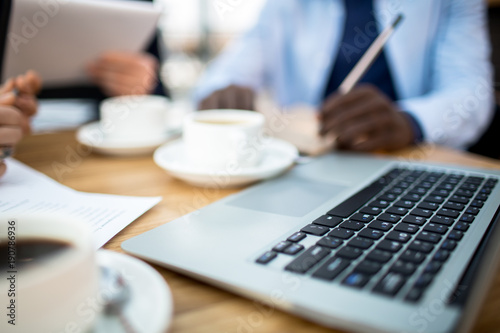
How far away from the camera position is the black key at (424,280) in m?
0.25

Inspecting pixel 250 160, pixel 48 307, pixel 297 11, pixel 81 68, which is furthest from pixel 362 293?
pixel 297 11

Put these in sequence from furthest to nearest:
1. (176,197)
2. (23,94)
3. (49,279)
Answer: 1. (23,94)
2. (176,197)
3. (49,279)

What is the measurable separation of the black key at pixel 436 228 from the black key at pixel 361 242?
63mm

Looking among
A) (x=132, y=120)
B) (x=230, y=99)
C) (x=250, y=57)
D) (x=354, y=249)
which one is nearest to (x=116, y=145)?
(x=132, y=120)

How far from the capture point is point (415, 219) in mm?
365

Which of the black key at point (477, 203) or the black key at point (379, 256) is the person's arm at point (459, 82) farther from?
the black key at point (379, 256)

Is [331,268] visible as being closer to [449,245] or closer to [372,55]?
[449,245]

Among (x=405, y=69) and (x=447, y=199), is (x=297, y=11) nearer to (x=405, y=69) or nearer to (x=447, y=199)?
(x=405, y=69)

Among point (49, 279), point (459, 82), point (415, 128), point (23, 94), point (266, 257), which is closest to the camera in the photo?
point (49, 279)

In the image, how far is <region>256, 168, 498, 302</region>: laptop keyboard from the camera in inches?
10.5

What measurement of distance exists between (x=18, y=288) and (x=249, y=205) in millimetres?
271

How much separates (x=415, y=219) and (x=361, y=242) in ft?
0.28

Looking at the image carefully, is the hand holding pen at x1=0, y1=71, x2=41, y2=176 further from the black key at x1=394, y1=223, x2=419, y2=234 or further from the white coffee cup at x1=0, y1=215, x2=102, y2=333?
the black key at x1=394, y1=223, x2=419, y2=234

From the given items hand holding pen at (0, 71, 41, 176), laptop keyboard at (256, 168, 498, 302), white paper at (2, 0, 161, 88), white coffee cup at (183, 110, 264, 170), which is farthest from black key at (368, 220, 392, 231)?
white paper at (2, 0, 161, 88)
